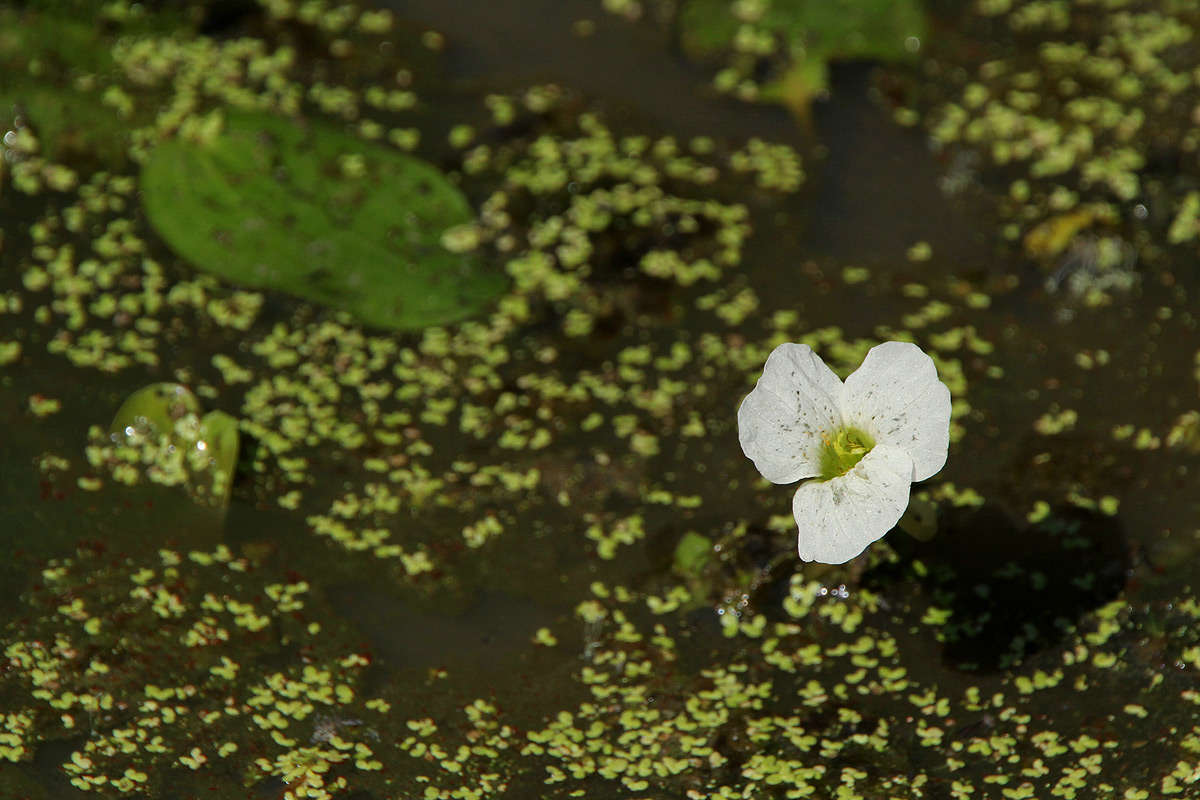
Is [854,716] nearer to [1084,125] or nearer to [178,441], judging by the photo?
[178,441]

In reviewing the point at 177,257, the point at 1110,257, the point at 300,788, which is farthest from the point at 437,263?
the point at 1110,257

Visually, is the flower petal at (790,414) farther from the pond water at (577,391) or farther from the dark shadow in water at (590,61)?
the dark shadow in water at (590,61)

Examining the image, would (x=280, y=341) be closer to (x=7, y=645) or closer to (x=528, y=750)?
(x=7, y=645)

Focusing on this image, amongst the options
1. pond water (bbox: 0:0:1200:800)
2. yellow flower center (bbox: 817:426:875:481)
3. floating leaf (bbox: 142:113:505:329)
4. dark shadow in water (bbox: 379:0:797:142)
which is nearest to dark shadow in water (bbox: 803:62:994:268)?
pond water (bbox: 0:0:1200:800)

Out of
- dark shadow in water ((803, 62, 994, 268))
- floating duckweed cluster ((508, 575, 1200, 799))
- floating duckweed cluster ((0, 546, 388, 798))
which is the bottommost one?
floating duckweed cluster ((0, 546, 388, 798))

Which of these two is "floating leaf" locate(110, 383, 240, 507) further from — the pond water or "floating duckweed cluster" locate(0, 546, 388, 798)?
"floating duckweed cluster" locate(0, 546, 388, 798)

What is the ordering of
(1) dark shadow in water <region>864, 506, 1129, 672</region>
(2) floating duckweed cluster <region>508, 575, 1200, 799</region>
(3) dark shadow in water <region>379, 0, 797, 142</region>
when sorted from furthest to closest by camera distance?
1. (3) dark shadow in water <region>379, 0, 797, 142</region>
2. (1) dark shadow in water <region>864, 506, 1129, 672</region>
3. (2) floating duckweed cluster <region>508, 575, 1200, 799</region>

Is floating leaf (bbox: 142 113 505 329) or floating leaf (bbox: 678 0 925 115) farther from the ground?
floating leaf (bbox: 678 0 925 115)
